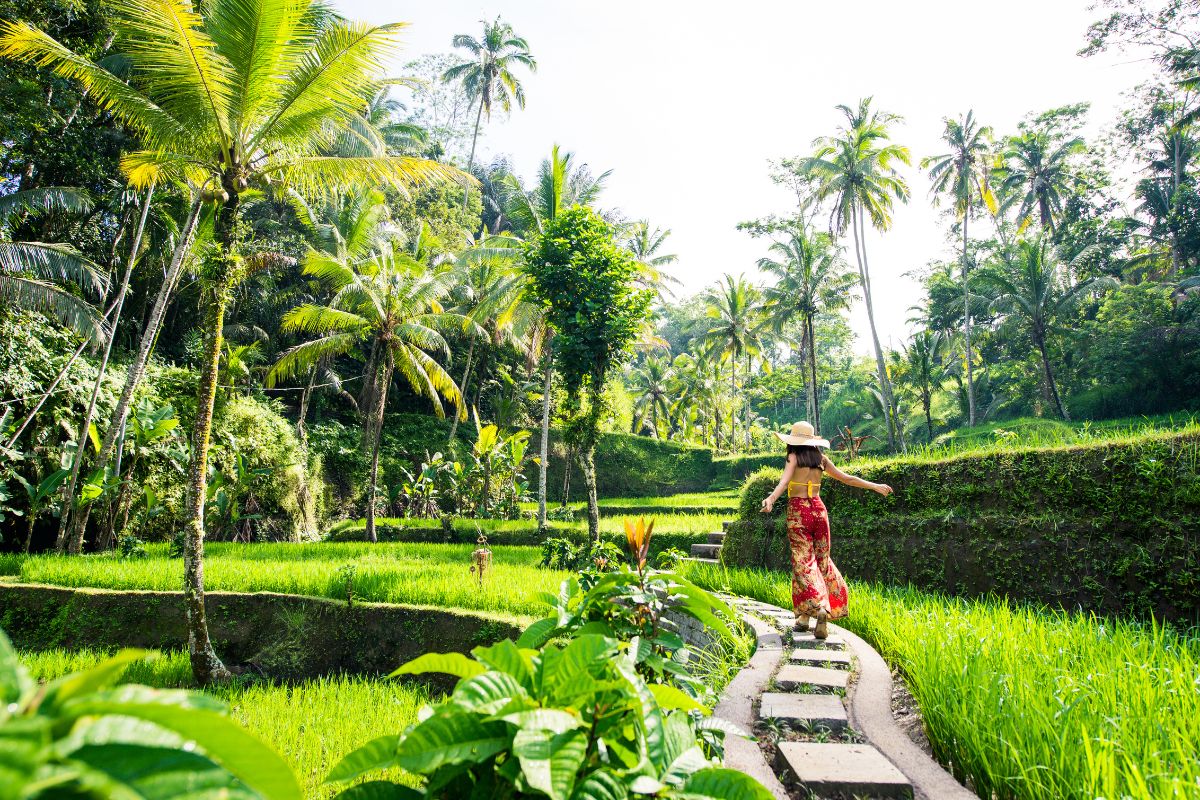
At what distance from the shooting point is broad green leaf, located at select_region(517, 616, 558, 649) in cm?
161

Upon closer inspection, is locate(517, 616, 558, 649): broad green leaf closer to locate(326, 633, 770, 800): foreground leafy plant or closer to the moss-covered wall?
locate(326, 633, 770, 800): foreground leafy plant

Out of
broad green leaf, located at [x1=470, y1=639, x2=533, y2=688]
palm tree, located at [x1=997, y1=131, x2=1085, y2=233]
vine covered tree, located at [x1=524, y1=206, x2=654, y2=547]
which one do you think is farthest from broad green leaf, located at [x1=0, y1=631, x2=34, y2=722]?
palm tree, located at [x1=997, y1=131, x2=1085, y2=233]

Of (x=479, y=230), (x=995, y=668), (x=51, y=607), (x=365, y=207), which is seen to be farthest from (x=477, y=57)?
(x=995, y=668)

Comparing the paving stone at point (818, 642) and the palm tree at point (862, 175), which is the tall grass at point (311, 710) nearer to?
the paving stone at point (818, 642)

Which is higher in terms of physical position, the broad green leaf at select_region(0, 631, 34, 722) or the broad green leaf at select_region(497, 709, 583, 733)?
the broad green leaf at select_region(0, 631, 34, 722)

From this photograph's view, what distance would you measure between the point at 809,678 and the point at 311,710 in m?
4.04

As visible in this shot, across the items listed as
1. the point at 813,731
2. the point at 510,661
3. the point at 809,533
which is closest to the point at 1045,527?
the point at 809,533

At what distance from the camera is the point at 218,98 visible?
6258 millimetres

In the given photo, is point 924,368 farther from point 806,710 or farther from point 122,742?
point 122,742

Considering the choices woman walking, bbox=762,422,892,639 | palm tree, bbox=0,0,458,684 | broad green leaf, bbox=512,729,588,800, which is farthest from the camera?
palm tree, bbox=0,0,458,684

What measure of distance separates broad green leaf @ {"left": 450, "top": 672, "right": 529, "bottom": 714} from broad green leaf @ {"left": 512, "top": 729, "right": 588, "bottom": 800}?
0.28 feet

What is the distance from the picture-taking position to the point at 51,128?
11.5m

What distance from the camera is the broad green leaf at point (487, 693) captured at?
1043 mm

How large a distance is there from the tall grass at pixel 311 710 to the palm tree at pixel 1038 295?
2699cm
